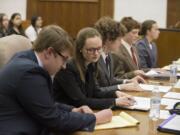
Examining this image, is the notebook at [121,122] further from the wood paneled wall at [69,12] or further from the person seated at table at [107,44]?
the wood paneled wall at [69,12]

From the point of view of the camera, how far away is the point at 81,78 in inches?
102

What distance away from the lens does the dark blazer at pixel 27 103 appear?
1837mm

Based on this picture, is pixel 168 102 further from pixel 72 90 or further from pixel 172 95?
pixel 72 90

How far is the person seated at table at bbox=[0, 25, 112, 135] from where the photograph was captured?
1.84 meters

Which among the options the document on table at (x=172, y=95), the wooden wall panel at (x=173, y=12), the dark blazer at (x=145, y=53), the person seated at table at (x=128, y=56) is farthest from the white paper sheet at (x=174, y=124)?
the wooden wall panel at (x=173, y=12)

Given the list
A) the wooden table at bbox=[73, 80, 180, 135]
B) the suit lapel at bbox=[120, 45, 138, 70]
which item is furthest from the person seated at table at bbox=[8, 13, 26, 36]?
the wooden table at bbox=[73, 80, 180, 135]

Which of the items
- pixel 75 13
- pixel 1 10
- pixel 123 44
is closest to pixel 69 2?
pixel 75 13

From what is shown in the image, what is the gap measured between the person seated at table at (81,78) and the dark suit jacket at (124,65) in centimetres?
132

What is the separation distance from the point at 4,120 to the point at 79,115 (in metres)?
0.39

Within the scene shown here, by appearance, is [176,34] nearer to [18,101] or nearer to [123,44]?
[123,44]

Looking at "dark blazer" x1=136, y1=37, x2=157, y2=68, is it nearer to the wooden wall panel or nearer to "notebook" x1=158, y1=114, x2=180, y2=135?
"notebook" x1=158, y1=114, x2=180, y2=135

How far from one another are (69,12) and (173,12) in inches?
105

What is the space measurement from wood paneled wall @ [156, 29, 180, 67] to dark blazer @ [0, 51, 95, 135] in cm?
638

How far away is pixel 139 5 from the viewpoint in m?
8.98
